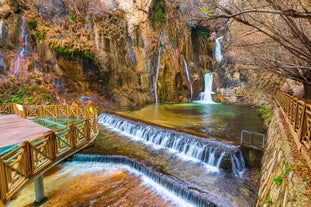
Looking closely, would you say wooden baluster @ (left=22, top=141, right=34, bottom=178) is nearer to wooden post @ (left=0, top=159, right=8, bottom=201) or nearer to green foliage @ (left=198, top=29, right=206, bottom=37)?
wooden post @ (left=0, top=159, right=8, bottom=201)

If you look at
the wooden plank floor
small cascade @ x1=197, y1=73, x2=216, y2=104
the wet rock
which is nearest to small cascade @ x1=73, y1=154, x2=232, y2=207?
the wooden plank floor

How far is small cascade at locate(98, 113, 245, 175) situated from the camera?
25.3 feet

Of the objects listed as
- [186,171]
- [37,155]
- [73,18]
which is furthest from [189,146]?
[73,18]

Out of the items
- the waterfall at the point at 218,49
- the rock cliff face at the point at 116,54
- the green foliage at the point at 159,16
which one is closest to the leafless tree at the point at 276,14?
the rock cliff face at the point at 116,54

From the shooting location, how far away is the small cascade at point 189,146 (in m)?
7.71

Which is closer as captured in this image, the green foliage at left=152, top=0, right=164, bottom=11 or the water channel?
the water channel

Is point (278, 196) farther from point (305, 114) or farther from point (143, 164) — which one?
point (143, 164)

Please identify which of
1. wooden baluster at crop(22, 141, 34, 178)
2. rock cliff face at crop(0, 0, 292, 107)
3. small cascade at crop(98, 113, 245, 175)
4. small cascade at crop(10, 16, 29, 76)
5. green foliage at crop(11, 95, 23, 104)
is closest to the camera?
wooden baluster at crop(22, 141, 34, 178)

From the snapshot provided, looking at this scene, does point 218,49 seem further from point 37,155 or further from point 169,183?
point 37,155

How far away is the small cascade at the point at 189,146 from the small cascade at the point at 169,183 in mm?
1895

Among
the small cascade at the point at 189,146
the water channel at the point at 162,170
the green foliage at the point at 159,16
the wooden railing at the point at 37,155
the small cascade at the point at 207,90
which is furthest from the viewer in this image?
the small cascade at the point at 207,90

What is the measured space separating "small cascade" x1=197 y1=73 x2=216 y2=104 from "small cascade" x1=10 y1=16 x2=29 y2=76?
71.3 feet

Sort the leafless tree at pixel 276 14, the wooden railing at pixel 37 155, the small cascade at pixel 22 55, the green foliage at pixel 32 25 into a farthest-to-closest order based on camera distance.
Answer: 1. the green foliage at pixel 32 25
2. the small cascade at pixel 22 55
3. the wooden railing at pixel 37 155
4. the leafless tree at pixel 276 14

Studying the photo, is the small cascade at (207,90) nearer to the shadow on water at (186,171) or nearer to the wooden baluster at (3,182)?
the shadow on water at (186,171)
